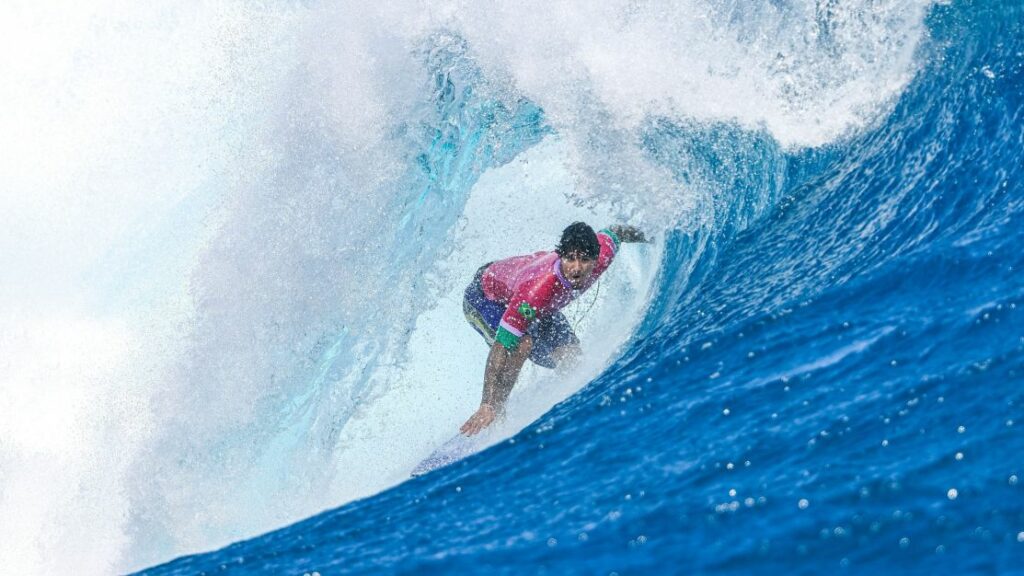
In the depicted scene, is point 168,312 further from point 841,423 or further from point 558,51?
point 841,423

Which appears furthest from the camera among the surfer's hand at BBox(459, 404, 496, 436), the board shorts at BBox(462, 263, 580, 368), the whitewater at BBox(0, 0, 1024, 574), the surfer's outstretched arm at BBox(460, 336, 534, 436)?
the board shorts at BBox(462, 263, 580, 368)

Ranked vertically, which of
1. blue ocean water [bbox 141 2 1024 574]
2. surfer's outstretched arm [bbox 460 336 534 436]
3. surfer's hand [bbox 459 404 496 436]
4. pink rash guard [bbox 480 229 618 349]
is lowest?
Answer: blue ocean water [bbox 141 2 1024 574]

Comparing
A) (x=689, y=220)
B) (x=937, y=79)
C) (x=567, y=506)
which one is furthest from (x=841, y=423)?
(x=937, y=79)

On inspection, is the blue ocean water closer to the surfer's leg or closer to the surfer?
the surfer

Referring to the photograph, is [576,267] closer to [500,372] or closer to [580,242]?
[580,242]

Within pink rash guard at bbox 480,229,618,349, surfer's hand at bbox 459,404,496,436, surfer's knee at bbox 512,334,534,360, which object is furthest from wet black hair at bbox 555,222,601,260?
surfer's hand at bbox 459,404,496,436

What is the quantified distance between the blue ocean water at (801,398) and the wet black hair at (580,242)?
0.61 meters

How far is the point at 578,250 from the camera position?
4801mm

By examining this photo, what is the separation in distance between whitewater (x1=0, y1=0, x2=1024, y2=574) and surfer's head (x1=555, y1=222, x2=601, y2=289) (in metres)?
0.58

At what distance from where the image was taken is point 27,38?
39.1ft

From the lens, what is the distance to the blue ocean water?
305cm

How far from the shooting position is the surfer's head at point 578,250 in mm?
4805

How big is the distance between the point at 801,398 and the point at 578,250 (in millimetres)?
1382

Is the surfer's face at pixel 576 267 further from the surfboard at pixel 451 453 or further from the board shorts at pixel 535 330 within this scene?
the surfboard at pixel 451 453
